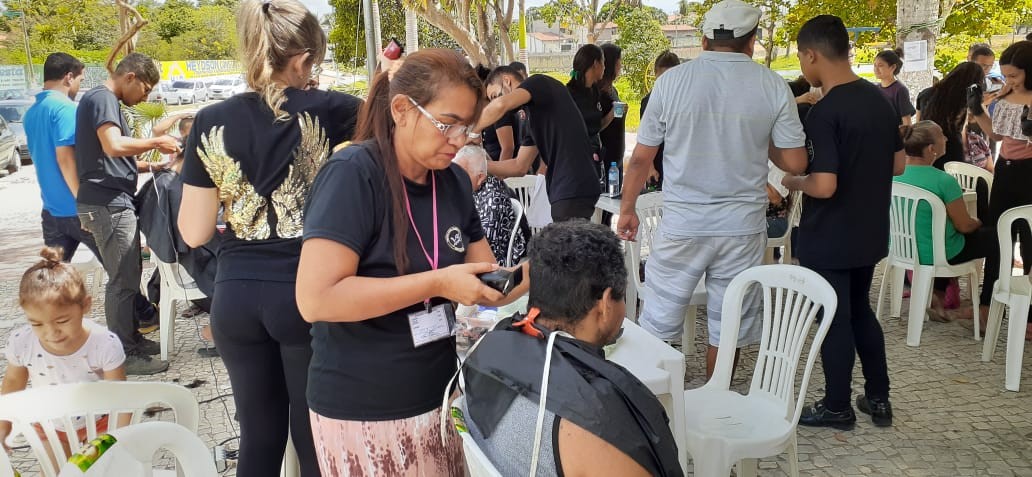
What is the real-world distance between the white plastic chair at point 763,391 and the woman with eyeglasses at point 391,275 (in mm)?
1161

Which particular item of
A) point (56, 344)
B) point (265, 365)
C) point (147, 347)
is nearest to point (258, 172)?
point (265, 365)

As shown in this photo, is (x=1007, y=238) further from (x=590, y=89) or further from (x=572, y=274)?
(x=572, y=274)

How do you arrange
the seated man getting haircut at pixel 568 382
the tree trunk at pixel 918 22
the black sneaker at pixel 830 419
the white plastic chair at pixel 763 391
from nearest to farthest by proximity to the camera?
1. the seated man getting haircut at pixel 568 382
2. the white plastic chair at pixel 763 391
3. the black sneaker at pixel 830 419
4. the tree trunk at pixel 918 22

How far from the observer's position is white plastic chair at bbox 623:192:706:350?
4184mm

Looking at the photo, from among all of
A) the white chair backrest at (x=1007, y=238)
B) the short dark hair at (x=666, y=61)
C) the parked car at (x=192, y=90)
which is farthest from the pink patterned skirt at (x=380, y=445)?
the parked car at (x=192, y=90)

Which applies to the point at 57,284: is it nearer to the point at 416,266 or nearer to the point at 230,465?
the point at 230,465

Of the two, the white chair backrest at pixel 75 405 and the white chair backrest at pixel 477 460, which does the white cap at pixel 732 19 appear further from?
the white chair backrest at pixel 75 405

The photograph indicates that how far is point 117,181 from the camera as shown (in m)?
4.25

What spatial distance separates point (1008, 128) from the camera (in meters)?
4.52

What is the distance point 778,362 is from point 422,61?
1.91 m

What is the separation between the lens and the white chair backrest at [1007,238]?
3885 mm

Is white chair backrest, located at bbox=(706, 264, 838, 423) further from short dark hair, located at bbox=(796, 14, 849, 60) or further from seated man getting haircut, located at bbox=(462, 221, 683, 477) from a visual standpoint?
seated man getting haircut, located at bbox=(462, 221, 683, 477)

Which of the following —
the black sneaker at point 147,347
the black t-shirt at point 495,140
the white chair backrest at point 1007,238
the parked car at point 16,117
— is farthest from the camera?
the parked car at point 16,117

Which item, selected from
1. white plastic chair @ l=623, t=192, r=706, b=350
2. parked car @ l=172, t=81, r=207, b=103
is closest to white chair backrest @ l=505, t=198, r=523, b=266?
white plastic chair @ l=623, t=192, r=706, b=350
